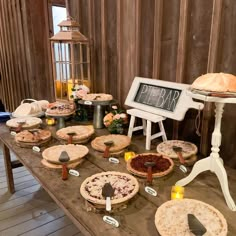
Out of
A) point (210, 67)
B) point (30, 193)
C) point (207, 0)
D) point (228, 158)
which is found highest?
point (207, 0)

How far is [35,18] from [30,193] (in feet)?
7.61

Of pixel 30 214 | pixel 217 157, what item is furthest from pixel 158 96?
pixel 30 214

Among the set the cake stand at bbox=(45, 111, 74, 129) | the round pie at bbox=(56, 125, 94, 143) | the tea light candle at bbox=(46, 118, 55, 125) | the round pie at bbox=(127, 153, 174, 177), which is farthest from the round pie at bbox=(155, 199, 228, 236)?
the tea light candle at bbox=(46, 118, 55, 125)

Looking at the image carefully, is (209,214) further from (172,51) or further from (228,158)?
(172,51)

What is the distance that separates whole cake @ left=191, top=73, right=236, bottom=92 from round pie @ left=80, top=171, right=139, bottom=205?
52 centimetres

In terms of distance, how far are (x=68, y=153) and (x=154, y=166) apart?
0.51m

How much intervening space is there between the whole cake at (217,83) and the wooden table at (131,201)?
19.8 inches

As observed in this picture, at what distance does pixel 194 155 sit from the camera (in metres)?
1.46

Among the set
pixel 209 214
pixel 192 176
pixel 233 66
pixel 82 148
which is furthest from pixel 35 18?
pixel 209 214

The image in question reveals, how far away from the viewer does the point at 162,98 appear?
1.63m

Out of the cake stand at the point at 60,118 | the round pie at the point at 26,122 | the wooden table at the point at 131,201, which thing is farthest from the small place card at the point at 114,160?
the round pie at the point at 26,122

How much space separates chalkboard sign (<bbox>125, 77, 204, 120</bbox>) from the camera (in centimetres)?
148

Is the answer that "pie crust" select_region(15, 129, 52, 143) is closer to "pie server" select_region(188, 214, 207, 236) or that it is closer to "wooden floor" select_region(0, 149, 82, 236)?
"wooden floor" select_region(0, 149, 82, 236)

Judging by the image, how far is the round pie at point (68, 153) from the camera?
1384 mm
